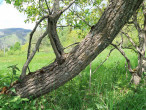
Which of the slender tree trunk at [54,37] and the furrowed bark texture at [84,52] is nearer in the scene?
the furrowed bark texture at [84,52]

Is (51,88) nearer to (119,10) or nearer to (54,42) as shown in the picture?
(54,42)

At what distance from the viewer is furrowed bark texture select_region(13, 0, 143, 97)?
1729mm

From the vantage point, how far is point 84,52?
191 cm

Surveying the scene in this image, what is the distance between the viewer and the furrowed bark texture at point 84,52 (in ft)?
A: 5.67

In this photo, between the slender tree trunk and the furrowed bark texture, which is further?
the slender tree trunk

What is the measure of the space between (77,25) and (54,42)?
5.12ft

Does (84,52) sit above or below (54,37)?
below

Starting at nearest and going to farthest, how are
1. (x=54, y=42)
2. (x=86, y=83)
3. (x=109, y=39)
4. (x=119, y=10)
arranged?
(x=119, y=10)
(x=109, y=39)
(x=54, y=42)
(x=86, y=83)

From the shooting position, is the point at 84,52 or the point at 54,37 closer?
the point at 84,52

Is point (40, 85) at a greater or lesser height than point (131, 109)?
greater

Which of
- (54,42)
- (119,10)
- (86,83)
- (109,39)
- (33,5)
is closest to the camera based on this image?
(119,10)

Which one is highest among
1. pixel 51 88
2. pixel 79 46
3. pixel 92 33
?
pixel 92 33

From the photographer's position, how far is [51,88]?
2176mm

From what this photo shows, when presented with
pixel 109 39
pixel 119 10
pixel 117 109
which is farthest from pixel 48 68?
pixel 119 10
